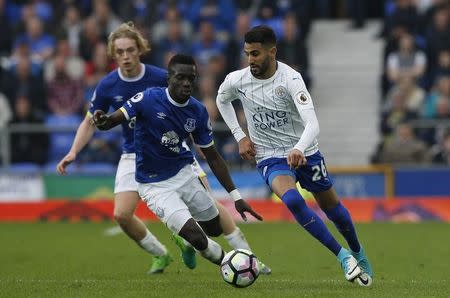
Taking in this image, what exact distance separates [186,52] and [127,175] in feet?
35.6

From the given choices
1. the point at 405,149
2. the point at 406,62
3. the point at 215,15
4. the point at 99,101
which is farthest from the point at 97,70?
the point at 99,101

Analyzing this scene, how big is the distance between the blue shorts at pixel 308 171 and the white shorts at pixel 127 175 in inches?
67.4

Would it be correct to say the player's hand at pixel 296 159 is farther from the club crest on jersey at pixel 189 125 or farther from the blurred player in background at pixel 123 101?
the blurred player in background at pixel 123 101

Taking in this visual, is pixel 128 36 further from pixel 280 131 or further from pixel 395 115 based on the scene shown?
pixel 395 115

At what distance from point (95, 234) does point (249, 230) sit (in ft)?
7.89

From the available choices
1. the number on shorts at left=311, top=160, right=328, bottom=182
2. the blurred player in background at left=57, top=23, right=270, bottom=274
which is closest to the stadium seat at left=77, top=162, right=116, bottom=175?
the blurred player in background at left=57, top=23, right=270, bottom=274

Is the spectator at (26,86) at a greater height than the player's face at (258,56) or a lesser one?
lesser

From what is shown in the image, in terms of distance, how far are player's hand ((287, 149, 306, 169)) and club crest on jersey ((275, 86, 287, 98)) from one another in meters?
0.88

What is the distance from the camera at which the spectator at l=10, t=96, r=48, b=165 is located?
2170 centimetres

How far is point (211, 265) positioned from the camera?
13242 millimetres

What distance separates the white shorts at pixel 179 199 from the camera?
1075cm

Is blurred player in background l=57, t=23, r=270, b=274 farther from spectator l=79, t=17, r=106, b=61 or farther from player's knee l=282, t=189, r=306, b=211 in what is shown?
spectator l=79, t=17, r=106, b=61

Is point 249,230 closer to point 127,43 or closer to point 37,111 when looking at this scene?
point 37,111

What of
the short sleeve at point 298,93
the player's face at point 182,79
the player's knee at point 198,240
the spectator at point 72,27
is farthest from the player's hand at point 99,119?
the spectator at point 72,27
